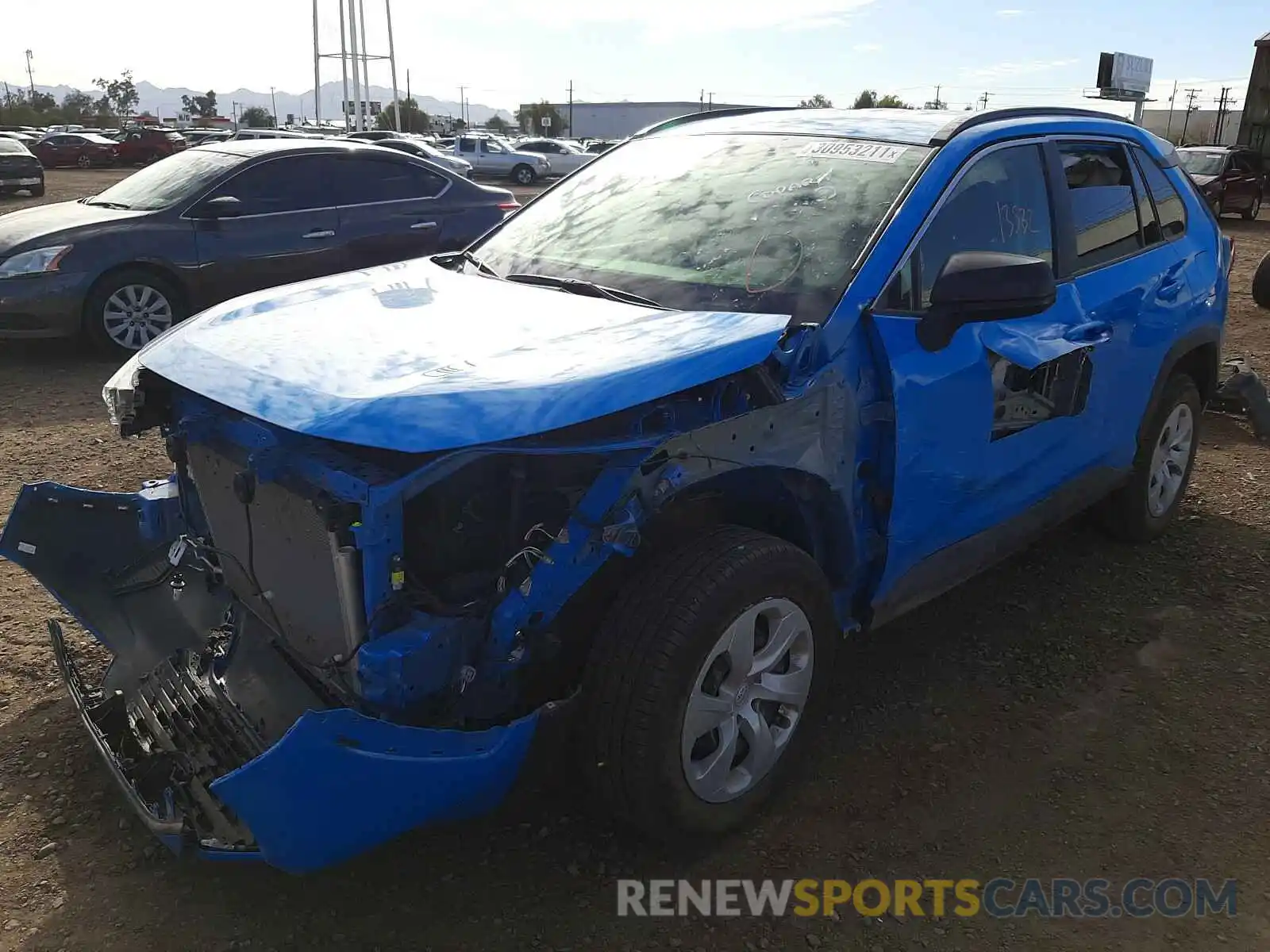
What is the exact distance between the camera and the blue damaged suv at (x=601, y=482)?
221cm

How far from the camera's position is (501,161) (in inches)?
1267

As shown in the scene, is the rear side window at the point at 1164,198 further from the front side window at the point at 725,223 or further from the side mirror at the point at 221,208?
the side mirror at the point at 221,208

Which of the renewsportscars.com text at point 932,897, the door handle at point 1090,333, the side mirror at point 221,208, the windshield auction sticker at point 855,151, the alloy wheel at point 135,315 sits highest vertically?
the windshield auction sticker at point 855,151

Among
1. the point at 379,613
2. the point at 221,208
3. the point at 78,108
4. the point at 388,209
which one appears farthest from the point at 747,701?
the point at 78,108

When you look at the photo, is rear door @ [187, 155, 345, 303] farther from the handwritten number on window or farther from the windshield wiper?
the handwritten number on window

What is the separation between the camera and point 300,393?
226 cm

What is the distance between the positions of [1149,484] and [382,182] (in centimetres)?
642

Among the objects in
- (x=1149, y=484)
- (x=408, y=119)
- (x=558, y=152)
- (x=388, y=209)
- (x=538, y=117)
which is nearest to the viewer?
(x=1149, y=484)

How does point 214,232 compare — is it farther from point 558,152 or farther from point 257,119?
point 257,119

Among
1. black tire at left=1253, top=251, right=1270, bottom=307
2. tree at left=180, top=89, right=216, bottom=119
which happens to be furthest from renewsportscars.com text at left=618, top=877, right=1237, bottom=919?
tree at left=180, top=89, right=216, bottom=119

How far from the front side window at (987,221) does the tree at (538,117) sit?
77.1m

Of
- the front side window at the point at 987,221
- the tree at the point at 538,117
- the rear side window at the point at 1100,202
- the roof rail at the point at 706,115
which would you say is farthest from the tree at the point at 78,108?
the front side window at the point at 987,221

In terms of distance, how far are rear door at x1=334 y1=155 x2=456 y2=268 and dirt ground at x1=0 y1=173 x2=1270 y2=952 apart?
4750mm

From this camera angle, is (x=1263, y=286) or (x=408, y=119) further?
(x=408, y=119)
